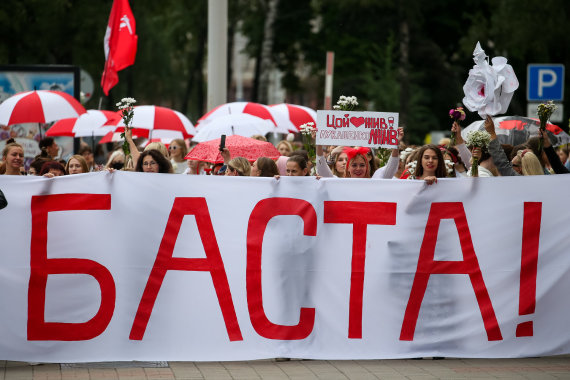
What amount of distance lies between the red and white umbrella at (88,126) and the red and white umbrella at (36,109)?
1.22 metres

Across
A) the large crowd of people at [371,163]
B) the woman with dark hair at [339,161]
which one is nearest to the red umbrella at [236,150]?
the large crowd of people at [371,163]

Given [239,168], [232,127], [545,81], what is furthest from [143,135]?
[239,168]

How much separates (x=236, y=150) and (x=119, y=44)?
15.1 ft

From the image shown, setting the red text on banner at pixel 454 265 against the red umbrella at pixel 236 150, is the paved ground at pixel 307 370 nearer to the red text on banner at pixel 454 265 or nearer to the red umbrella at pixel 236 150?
the red text on banner at pixel 454 265

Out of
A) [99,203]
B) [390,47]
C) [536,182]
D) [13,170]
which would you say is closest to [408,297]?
[536,182]

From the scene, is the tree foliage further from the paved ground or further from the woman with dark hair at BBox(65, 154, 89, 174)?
the paved ground

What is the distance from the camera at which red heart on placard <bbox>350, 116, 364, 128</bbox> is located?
8570 mm

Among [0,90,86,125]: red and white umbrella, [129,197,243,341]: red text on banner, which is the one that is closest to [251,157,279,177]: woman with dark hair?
[129,197,243,341]: red text on banner

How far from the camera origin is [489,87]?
831 centimetres

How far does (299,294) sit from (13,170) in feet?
10.5

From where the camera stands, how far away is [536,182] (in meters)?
8.20

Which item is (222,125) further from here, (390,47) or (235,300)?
(390,47)

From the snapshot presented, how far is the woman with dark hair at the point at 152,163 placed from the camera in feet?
29.8

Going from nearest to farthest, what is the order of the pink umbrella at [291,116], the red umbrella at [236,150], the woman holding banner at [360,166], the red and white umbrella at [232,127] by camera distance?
the woman holding banner at [360,166]
the red umbrella at [236,150]
the red and white umbrella at [232,127]
the pink umbrella at [291,116]
